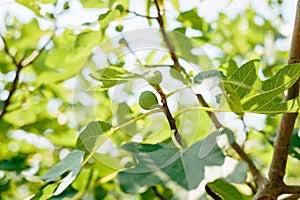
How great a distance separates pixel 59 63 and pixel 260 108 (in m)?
0.72

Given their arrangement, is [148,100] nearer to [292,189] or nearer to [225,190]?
[225,190]

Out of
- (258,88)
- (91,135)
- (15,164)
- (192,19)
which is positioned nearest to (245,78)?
(258,88)

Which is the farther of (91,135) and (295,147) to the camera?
(295,147)

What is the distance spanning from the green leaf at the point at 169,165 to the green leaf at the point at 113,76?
0.31 ft

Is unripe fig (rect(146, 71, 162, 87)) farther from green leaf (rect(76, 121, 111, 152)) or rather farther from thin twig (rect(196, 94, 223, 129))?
thin twig (rect(196, 94, 223, 129))

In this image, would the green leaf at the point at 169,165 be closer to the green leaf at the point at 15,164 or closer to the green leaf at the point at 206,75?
the green leaf at the point at 206,75

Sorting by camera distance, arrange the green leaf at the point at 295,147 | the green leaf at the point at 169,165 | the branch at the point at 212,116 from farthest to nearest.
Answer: the green leaf at the point at 295,147 < the branch at the point at 212,116 < the green leaf at the point at 169,165

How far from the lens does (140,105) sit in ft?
2.35

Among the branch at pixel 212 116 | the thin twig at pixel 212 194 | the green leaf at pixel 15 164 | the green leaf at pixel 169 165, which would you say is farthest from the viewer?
the green leaf at pixel 15 164

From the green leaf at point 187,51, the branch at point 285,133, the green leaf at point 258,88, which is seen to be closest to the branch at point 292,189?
the branch at point 285,133

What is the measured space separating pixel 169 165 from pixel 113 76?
14 centimetres

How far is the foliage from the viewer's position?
690 millimetres

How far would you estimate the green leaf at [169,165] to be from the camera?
0.63 meters

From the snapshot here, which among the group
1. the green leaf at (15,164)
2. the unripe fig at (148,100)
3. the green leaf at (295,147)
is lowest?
the green leaf at (15,164)
